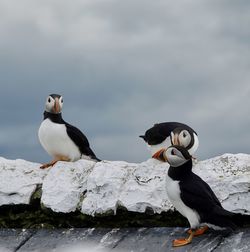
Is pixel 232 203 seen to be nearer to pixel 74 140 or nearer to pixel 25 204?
pixel 25 204

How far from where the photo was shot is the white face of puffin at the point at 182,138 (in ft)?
18.8

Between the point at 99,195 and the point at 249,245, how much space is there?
3.84ft

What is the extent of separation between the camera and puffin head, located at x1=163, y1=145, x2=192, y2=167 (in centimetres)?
486

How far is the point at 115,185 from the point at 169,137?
961mm

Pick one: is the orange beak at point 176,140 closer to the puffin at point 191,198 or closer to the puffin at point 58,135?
the puffin at point 191,198

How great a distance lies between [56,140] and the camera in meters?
6.68

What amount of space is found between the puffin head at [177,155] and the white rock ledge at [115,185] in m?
0.39

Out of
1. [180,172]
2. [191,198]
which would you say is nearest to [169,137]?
[180,172]

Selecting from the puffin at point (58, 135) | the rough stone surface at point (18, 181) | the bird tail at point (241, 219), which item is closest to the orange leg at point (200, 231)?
the bird tail at point (241, 219)

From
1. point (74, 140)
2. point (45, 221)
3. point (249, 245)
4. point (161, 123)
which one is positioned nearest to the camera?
point (249, 245)

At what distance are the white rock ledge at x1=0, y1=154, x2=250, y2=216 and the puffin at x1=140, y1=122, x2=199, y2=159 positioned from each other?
296 millimetres

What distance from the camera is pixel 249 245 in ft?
15.5

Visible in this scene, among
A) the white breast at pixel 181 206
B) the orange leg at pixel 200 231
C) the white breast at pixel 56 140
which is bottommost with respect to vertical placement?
the orange leg at pixel 200 231

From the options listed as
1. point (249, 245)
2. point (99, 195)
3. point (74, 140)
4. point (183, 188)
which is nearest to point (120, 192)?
point (99, 195)
